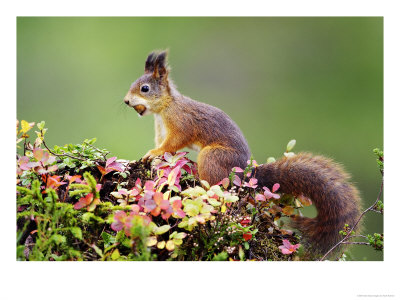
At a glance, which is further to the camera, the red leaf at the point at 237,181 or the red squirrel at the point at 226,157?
the red squirrel at the point at 226,157

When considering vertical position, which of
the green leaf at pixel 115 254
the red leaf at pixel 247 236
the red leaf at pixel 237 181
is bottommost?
the green leaf at pixel 115 254

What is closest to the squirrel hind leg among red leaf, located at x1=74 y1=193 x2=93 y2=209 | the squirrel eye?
the squirrel eye

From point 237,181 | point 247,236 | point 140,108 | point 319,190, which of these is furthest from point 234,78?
point 247,236

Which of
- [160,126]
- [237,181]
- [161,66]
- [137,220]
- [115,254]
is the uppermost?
[161,66]

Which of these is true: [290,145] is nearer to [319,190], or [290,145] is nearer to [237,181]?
[319,190]

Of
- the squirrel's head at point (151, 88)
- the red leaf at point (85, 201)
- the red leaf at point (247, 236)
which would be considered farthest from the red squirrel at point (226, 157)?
the red leaf at point (85, 201)

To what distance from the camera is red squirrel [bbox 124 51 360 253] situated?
1901mm

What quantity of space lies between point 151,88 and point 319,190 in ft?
3.36

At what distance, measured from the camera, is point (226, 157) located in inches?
82.1

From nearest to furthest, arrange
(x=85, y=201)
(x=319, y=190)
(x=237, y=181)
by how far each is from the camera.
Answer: (x=85, y=201) → (x=237, y=181) → (x=319, y=190)

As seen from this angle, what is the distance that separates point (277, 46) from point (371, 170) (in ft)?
3.20

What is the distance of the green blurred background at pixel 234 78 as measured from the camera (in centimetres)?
227

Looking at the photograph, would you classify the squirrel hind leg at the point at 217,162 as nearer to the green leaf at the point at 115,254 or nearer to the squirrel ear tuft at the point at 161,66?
the squirrel ear tuft at the point at 161,66

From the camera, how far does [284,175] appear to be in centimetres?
197
